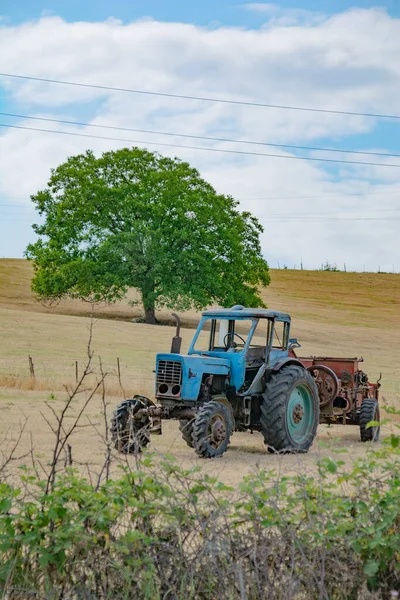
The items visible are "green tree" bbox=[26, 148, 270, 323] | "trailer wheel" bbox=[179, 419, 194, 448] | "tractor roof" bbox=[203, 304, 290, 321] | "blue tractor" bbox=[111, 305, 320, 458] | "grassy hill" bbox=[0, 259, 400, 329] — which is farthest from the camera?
"grassy hill" bbox=[0, 259, 400, 329]

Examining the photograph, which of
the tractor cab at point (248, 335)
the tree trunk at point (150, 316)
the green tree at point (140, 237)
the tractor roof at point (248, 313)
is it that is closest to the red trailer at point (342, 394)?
the tractor cab at point (248, 335)

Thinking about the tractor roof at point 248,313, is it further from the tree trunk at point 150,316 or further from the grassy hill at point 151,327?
the tree trunk at point 150,316

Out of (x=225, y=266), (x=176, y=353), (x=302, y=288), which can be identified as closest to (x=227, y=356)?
(x=176, y=353)

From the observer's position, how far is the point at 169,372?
12578 mm

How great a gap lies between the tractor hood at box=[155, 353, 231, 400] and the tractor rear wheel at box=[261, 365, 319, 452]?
866 mm

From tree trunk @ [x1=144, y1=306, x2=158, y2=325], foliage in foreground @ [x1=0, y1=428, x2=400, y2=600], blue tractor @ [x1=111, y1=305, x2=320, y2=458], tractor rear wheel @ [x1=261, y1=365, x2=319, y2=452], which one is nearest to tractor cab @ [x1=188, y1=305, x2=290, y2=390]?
blue tractor @ [x1=111, y1=305, x2=320, y2=458]

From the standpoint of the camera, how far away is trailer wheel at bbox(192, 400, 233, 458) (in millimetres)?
11594

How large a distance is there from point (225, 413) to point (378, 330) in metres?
48.8

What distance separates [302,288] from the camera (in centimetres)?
8625

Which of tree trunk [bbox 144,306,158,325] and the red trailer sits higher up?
tree trunk [bbox 144,306,158,325]

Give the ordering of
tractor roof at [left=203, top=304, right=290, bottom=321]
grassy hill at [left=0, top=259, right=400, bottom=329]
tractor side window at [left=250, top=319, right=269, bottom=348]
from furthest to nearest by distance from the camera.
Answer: grassy hill at [left=0, top=259, right=400, bottom=329] → tractor side window at [left=250, top=319, right=269, bottom=348] → tractor roof at [left=203, top=304, right=290, bottom=321]

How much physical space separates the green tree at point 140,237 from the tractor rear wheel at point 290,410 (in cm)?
3488

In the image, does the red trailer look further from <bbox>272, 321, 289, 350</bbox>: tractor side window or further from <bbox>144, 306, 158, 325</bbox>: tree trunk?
<bbox>144, 306, 158, 325</bbox>: tree trunk

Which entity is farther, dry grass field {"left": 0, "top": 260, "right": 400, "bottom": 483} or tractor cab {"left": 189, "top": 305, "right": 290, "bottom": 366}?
dry grass field {"left": 0, "top": 260, "right": 400, "bottom": 483}
